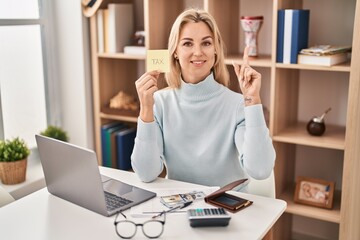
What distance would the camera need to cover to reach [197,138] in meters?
1.97

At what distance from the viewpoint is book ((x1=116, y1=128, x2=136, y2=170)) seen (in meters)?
3.12

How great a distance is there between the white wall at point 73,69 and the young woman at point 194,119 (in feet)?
3.93

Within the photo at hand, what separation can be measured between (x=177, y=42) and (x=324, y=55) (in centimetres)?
83

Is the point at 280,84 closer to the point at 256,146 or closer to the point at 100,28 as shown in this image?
the point at 256,146

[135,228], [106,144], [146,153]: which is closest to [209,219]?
[135,228]

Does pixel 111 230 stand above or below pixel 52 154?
below

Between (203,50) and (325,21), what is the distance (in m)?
1.07

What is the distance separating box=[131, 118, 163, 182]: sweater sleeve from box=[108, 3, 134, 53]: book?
1.27 metres

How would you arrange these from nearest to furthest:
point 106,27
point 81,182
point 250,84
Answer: point 81,182 → point 250,84 → point 106,27

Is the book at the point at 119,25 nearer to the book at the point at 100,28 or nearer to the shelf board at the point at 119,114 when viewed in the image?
the book at the point at 100,28

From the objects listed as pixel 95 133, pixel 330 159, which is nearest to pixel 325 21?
pixel 330 159

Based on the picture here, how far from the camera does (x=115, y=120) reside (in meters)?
3.28

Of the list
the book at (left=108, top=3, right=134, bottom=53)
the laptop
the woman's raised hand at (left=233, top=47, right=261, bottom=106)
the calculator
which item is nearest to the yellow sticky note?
the woman's raised hand at (left=233, top=47, right=261, bottom=106)

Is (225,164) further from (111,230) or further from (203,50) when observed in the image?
(111,230)
